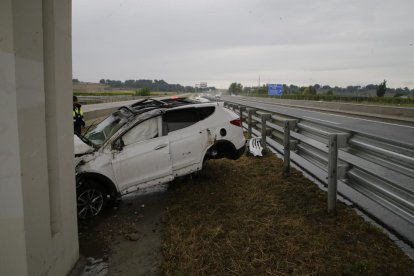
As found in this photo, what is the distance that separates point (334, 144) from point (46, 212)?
363 cm

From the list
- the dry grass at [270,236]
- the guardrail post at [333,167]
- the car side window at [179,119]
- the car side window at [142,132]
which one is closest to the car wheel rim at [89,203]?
the car side window at [142,132]

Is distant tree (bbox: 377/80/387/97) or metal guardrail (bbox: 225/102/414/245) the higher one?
distant tree (bbox: 377/80/387/97)

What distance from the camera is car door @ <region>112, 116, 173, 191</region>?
232 inches

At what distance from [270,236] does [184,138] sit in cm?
270

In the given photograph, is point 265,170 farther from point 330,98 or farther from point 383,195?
point 330,98

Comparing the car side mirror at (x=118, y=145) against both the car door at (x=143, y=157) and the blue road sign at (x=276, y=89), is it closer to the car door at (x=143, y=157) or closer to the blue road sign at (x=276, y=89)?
the car door at (x=143, y=157)

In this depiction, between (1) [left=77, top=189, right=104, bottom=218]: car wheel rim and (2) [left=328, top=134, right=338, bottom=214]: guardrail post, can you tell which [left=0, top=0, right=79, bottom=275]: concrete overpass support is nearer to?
(1) [left=77, top=189, right=104, bottom=218]: car wheel rim

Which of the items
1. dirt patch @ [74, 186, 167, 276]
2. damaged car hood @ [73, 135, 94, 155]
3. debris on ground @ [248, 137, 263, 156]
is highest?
damaged car hood @ [73, 135, 94, 155]

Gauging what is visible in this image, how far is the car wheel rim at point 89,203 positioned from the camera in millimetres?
5609

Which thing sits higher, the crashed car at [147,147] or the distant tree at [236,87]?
the distant tree at [236,87]

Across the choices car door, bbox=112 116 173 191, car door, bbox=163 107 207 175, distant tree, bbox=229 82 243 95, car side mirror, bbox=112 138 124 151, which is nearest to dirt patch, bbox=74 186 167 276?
car door, bbox=112 116 173 191

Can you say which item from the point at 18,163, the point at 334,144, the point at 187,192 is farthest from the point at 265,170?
the point at 18,163

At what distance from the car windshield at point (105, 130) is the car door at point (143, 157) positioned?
39 cm

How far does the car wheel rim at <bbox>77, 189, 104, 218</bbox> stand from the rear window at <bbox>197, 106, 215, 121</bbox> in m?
2.47
